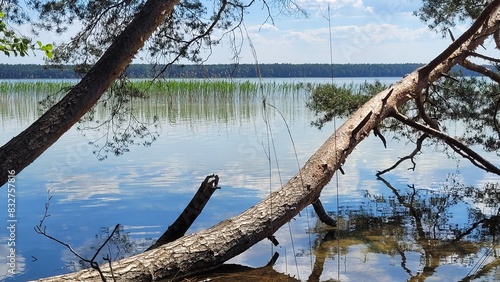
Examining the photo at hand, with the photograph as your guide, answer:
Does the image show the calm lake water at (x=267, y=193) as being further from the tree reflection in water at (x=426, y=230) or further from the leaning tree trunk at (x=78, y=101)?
the leaning tree trunk at (x=78, y=101)

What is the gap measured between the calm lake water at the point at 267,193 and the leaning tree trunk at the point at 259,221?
0.34 meters

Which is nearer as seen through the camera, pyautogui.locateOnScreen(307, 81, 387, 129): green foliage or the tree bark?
the tree bark

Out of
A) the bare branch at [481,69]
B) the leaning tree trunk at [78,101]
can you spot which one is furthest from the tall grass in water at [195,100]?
the leaning tree trunk at [78,101]

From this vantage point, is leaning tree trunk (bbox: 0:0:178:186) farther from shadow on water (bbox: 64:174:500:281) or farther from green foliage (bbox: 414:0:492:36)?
green foliage (bbox: 414:0:492:36)

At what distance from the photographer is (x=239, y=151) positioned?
9750 mm

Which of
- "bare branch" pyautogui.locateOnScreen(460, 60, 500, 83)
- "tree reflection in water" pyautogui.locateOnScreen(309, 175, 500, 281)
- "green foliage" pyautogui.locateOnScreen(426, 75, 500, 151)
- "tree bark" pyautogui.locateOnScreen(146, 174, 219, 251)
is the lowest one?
"tree reflection in water" pyautogui.locateOnScreen(309, 175, 500, 281)

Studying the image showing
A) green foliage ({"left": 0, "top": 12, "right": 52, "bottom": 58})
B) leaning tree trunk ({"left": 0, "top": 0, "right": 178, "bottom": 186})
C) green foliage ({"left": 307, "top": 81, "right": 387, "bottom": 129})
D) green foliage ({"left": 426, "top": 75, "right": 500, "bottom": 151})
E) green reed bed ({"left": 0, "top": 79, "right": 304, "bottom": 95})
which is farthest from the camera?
green reed bed ({"left": 0, "top": 79, "right": 304, "bottom": 95})

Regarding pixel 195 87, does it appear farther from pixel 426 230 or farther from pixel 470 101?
pixel 426 230

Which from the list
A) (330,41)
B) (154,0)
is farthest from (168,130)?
(330,41)

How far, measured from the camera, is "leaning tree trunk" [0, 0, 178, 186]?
3.91m

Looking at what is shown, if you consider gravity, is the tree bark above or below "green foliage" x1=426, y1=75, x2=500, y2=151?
below

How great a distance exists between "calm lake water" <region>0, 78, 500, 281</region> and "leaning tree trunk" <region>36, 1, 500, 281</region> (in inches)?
13.3

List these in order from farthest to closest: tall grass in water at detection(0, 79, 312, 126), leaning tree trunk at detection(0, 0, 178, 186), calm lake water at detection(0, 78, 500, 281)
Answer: tall grass in water at detection(0, 79, 312, 126)
calm lake water at detection(0, 78, 500, 281)
leaning tree trunk at detection(0, 0, 178, 186)

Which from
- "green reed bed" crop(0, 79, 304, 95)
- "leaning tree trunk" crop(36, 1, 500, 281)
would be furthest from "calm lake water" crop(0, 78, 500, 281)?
"green reed bed" crop(0, 79, 304, 95)
